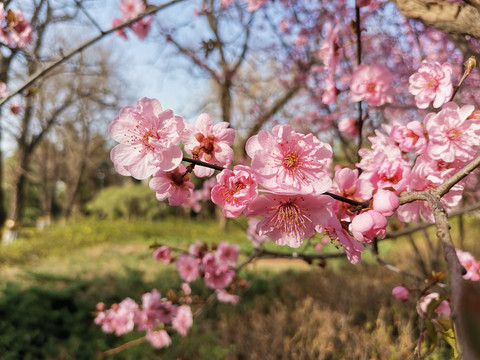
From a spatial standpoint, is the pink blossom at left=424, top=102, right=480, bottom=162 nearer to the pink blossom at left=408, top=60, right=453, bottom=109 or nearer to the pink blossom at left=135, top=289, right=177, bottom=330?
the pink blossom at left=408, top=60, right=453, bottom=109

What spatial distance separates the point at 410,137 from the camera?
3.13ft

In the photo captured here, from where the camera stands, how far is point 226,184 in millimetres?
753

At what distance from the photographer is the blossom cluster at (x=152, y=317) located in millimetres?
2004

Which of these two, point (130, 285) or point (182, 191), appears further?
point (130, 285)

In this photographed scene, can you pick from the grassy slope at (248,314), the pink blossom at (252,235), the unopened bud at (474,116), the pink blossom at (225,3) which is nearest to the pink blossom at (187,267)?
the pink blossom at (252,235)

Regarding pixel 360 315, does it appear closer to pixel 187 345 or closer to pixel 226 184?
pixel 187 345

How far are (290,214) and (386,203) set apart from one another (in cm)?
21

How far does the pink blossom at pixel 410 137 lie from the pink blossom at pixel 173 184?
0.62 m

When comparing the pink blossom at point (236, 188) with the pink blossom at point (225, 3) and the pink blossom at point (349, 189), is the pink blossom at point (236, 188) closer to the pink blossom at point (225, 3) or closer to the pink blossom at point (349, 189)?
the pink blossom at point (349, 189)

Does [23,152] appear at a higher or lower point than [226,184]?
higher

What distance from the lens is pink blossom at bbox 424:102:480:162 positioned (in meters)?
0.87

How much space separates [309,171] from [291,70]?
18.4ft

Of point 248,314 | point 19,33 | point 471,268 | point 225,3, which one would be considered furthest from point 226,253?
point 225,3

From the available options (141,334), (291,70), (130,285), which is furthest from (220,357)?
(291,70)
